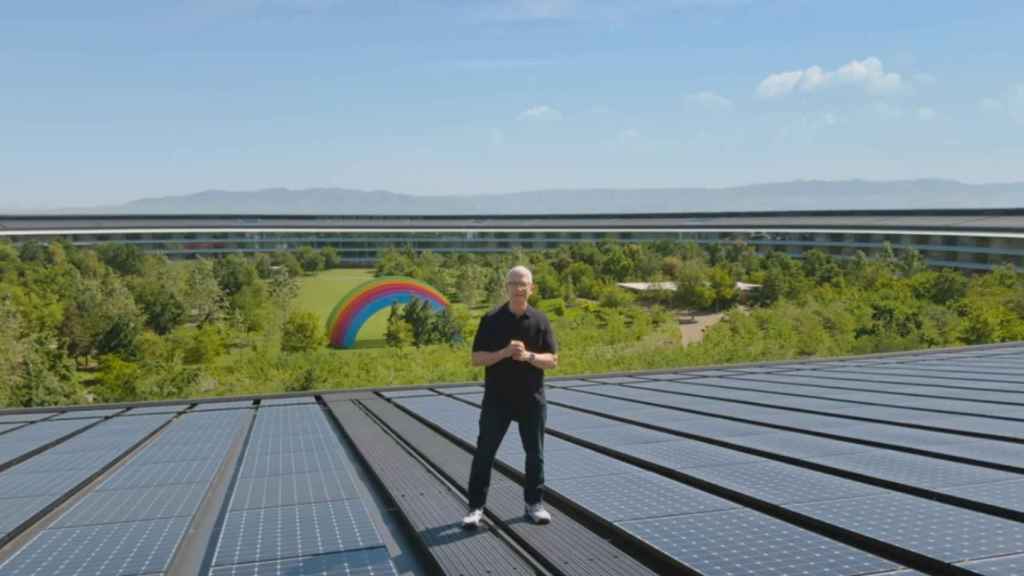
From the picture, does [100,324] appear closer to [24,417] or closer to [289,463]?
[24,417]

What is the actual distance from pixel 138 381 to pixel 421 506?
42119 mm

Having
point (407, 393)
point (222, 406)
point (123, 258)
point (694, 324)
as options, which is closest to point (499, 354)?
point (407, 393)

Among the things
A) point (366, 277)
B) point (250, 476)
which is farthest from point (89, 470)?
point (366, 277)

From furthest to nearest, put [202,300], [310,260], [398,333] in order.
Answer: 1. [310,260]
2. [202,300]
3. [398,333]

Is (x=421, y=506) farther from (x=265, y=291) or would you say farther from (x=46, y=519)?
(x=265, y=291)

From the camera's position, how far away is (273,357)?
181 ft

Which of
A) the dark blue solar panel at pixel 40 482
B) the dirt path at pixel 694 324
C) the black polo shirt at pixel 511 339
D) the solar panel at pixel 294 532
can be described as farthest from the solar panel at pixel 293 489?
the dirt path at pixel 694 324

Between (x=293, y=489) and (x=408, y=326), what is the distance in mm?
56205

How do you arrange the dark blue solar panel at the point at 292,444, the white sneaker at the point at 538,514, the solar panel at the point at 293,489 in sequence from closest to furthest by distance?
the white sneaker at the point at 538,514 → the solar panel at the point at 293,489 → the dark blue solar panel at the point at 292,444

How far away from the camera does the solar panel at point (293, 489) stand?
26.2 ft

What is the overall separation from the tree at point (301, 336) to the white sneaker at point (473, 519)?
2184 inches

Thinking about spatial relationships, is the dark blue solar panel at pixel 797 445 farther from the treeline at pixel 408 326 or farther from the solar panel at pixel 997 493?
the treeline at pixel 408 326

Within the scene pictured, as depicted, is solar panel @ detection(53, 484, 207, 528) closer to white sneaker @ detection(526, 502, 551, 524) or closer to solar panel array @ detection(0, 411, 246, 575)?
solar panel array @ detection(0, 411, 246, 575)

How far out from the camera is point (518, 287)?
6473 millimetres
